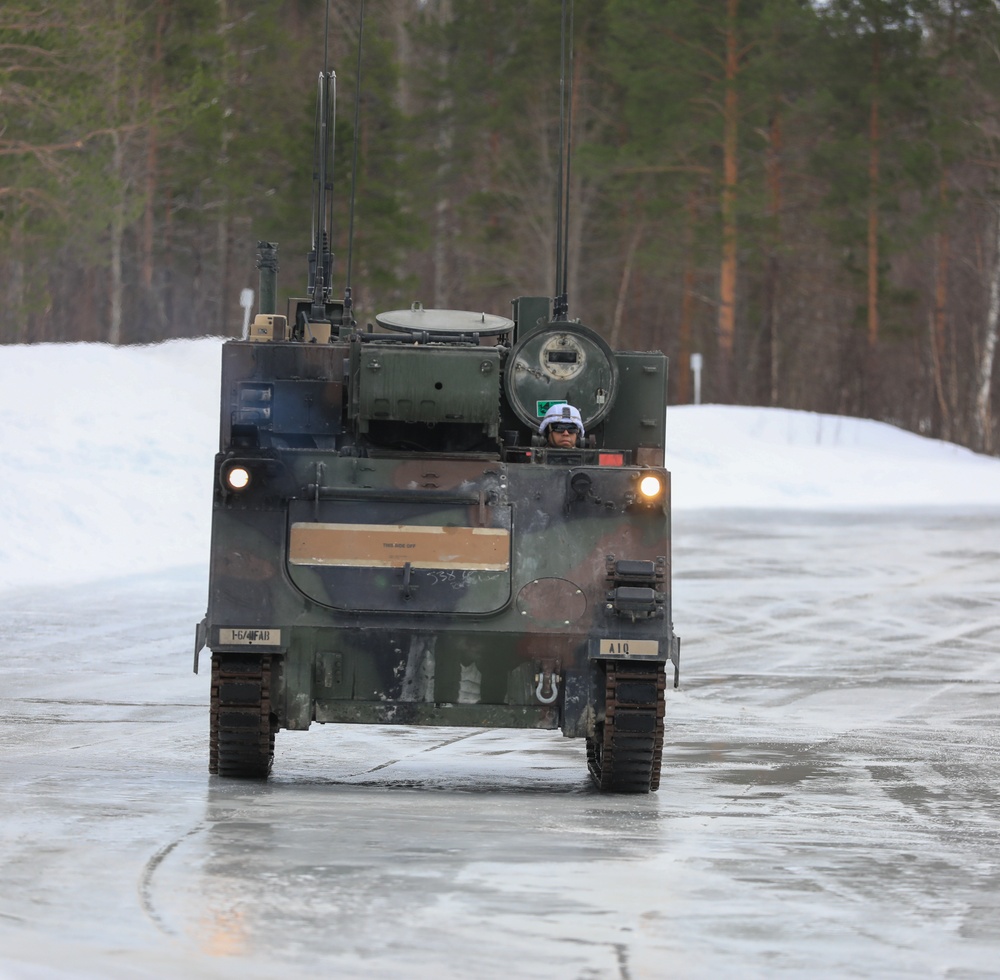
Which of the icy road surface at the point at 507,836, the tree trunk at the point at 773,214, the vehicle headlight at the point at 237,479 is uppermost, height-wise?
the tree trunk at the point at 773,214

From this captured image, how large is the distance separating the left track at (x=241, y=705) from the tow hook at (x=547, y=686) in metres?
1.26

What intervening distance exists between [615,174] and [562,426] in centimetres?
5010

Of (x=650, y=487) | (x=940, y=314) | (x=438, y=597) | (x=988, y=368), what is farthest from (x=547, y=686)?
(x=940, y=314)

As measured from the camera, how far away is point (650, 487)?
31.6 ft

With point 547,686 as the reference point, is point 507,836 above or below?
below

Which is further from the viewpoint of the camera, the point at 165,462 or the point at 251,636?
the point at 165,462

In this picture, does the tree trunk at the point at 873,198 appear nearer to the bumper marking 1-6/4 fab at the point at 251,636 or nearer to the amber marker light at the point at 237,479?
the amber marker light at the point at 237,479

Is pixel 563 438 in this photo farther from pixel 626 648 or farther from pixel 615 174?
pixel 615 174

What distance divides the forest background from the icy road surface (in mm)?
32172

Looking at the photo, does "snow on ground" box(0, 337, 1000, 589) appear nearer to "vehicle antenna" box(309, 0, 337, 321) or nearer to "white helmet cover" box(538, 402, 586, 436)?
"vehicle antenna" box(309, 0, 337, 321)

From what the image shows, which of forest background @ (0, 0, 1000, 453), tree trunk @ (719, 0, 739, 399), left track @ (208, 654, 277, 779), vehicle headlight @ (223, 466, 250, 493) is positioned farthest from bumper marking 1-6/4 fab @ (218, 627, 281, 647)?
tree trunk @ (719, 0, 739, 399)

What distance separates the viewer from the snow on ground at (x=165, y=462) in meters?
24.9

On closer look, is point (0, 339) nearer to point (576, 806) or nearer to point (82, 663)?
point (82, 663)

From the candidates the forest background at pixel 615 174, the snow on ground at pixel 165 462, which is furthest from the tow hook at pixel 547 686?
the forest background at pixel 615 174
